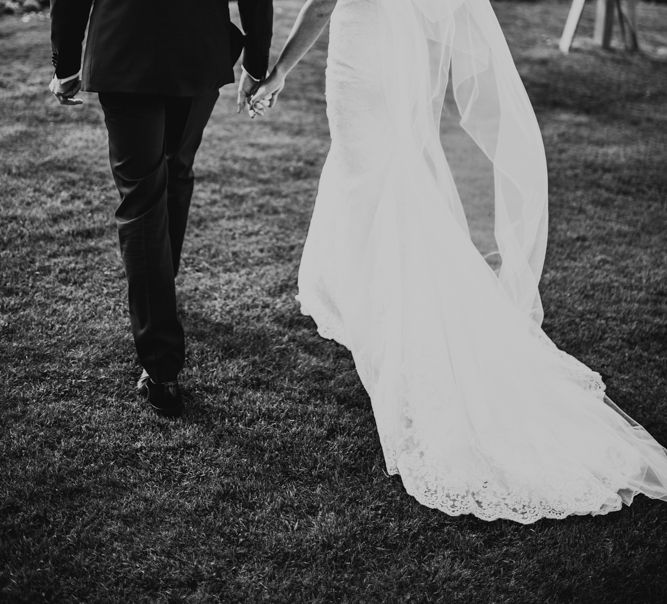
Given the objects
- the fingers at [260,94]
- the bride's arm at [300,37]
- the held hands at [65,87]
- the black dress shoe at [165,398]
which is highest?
the bride's arm at [300,37]

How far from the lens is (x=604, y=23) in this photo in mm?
10031

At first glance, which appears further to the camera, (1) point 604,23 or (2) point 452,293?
(1) point 604,23

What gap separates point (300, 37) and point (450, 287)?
4.06ft

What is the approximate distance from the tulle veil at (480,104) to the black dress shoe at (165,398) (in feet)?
4.62

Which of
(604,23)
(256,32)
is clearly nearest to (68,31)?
(256,32)

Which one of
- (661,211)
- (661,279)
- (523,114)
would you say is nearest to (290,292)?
(523,114)

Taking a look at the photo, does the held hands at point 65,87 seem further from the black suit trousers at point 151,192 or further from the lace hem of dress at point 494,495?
the lace hem of dress at point 494,495

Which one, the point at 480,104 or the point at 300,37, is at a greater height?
the point at 300,37

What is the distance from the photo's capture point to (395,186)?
2.84m

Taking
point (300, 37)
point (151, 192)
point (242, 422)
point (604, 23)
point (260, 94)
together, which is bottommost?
point (242, 422)

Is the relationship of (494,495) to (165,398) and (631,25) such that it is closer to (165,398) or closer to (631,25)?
(165,398)

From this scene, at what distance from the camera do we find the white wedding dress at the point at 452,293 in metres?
2.68

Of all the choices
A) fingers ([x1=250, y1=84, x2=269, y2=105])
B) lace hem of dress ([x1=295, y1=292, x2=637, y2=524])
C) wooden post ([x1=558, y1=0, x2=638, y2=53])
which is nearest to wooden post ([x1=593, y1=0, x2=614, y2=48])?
wooden post ([x1=558, y1=0, x2=638, y2=53])

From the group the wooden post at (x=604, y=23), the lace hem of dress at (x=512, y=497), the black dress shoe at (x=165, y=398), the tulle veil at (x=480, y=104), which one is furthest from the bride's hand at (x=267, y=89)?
the wooden post at (x=604, y=23)
